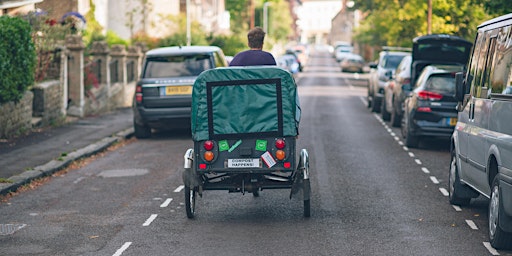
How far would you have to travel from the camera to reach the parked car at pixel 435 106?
757 inches

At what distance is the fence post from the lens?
25.5m

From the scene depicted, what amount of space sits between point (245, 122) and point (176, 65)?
365 inches

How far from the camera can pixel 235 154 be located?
1112 cm

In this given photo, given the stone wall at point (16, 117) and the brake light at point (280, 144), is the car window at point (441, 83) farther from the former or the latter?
the brake light at point (280, 144)

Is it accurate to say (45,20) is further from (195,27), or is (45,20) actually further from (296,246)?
(195,27)

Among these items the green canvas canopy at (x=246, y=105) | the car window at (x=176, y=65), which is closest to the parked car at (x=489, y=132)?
the green canvas canopy at (x=246, y=105)

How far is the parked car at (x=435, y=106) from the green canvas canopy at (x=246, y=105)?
8735mm

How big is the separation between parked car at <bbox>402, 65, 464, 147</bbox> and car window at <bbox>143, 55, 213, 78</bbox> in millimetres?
4300

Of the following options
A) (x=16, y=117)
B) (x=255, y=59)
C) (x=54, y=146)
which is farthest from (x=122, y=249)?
(x=16, y=117)

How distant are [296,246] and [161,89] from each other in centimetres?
1088

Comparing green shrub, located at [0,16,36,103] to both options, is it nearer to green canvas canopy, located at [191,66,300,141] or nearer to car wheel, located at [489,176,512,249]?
green canvas canopy, located at [191,66,300,141]

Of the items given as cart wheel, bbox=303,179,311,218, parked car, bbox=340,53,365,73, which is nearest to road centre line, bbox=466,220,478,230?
cart wheel, bbox=303,179,311,218

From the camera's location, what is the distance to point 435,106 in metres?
19.3

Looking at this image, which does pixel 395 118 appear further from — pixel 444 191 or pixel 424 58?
pixel 444 191
